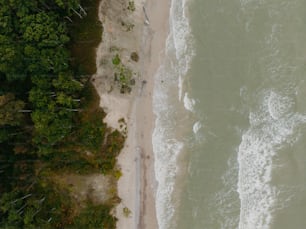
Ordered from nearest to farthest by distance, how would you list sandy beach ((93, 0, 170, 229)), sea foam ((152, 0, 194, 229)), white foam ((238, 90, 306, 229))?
white foam ((238, 90, 306, 229))
sandy beach ((93, 0, 170, 229))
sea foam ((152, 0, 194, 229))

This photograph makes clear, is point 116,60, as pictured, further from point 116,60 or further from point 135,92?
point 135,92

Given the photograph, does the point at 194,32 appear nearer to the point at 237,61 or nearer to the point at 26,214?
the point at 237,61

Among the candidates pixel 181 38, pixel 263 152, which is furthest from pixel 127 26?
pixel 263 152

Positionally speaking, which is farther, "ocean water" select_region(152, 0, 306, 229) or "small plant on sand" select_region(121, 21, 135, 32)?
"small plant on sand" select_region(121, 21, 135, 32)

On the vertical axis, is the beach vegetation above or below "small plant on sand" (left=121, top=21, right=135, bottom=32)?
below

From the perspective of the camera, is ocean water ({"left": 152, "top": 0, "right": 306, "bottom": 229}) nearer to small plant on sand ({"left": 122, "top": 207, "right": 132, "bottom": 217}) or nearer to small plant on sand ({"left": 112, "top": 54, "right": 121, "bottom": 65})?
small plant on sand ({"left": 122, "top": 207, "right": 132, "bottom": 217})

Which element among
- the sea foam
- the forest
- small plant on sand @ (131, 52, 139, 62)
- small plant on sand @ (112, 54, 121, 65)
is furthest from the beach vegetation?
the sea foam

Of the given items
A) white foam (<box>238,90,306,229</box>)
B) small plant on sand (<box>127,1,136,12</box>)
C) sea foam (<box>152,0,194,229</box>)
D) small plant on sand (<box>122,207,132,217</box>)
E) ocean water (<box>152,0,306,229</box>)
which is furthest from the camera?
small plant on sand (<box>127,1,136,12</box>)
